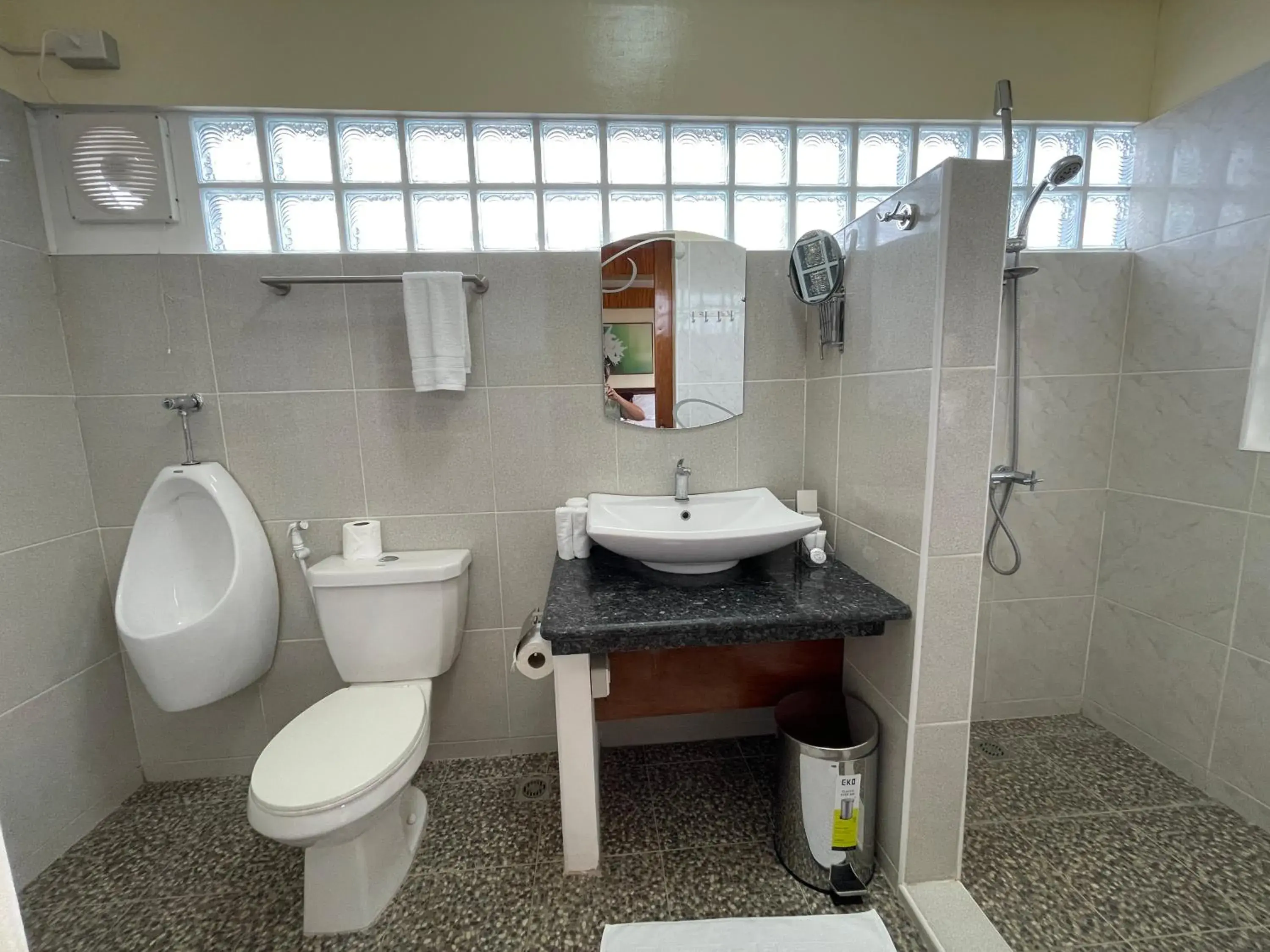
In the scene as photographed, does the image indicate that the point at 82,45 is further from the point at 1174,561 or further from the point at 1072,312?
the point at 1174,561

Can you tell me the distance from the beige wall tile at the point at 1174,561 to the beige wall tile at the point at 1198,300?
44 cm

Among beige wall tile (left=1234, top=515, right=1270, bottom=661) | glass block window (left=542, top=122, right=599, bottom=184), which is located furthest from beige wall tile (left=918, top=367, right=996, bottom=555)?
glass block window (left=542, top=122, right=599, bottom=184)

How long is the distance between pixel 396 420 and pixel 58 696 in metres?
1.17

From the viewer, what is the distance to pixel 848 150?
162cm

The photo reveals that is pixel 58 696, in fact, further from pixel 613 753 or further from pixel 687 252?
pixel 687 252

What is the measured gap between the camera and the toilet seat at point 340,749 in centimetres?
109

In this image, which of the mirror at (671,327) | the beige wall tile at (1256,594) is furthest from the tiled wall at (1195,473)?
the mirror at (671,327)

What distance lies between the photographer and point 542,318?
5.18 feet

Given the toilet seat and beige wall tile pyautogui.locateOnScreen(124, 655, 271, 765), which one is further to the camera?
beige wall tile pyautogui.locateOnScreen(124, 655, 271, 765)

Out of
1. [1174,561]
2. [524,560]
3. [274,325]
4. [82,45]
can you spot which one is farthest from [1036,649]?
→ [82,45]

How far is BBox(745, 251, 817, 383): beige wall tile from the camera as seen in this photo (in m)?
1.62

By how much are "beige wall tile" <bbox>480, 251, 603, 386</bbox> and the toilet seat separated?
0.96 meters

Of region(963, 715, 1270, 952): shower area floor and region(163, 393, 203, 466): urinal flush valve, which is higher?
region(163, 393, 203, 466): urinal flush valve

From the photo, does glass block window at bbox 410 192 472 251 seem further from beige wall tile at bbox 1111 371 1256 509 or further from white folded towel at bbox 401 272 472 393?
beige wall tile at bbox 1111 371 1256 509
